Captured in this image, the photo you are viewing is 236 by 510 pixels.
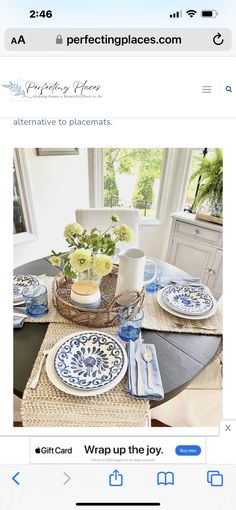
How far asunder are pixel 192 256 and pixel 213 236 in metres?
0.22

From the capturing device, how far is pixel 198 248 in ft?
6.00

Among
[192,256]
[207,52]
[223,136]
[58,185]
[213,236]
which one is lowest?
[192,256]

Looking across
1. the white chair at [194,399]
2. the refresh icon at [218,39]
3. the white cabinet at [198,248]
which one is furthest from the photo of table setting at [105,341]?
the white cabinet at [198,248]

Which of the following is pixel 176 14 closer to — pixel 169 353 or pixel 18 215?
pixel 169 353

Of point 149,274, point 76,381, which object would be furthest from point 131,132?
point 149,274

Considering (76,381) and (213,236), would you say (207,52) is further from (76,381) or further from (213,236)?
(213,236)

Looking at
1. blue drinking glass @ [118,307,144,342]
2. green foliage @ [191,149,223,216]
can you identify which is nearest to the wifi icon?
blue drinking glass @ [118,307,144,342]

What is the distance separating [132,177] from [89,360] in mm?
1687

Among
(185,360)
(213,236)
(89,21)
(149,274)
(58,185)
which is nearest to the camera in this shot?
(89,21)

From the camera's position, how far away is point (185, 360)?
65 centimetres

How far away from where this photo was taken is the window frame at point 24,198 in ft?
5.31

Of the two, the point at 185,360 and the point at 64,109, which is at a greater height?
the point at 64,109
